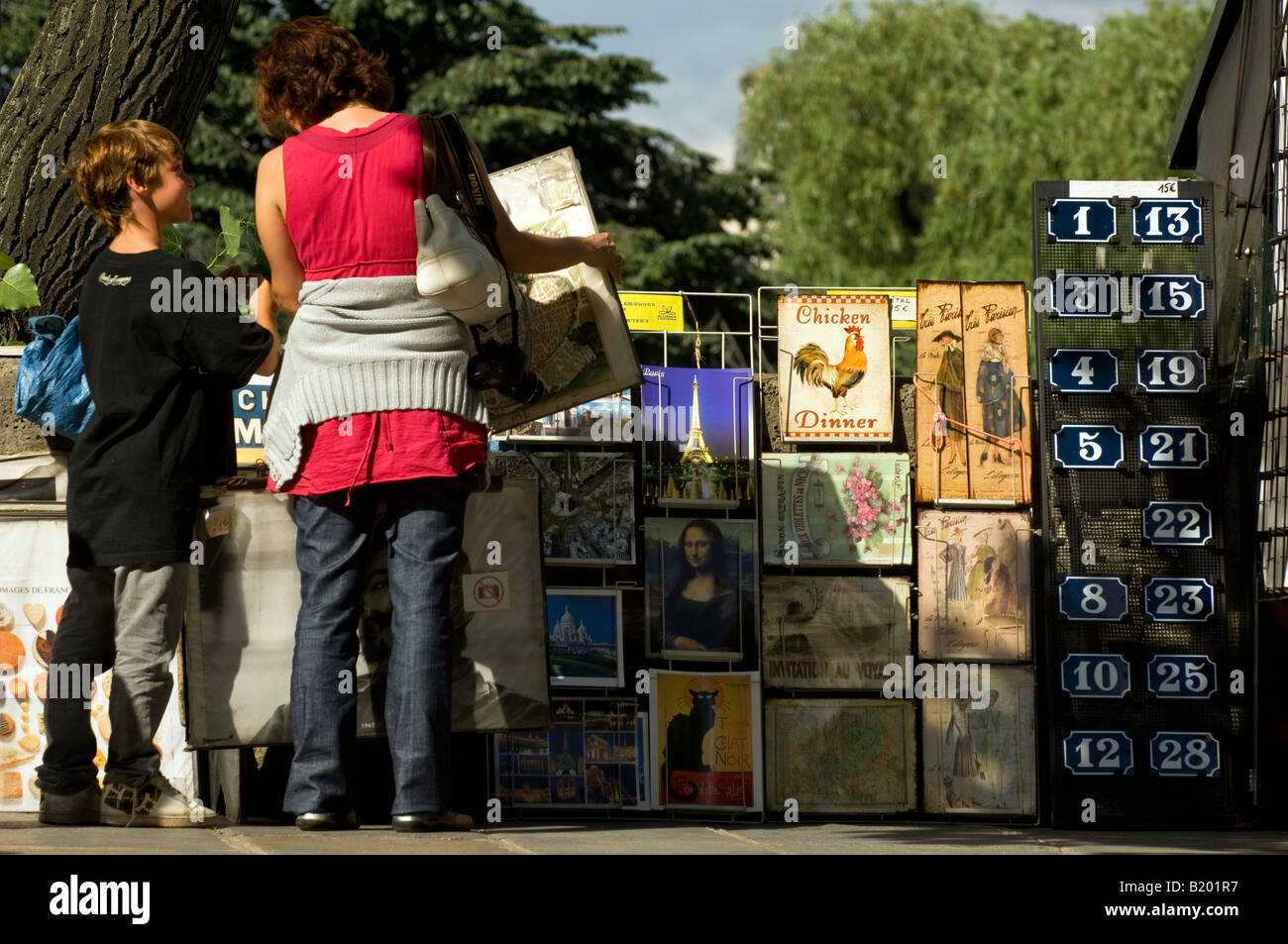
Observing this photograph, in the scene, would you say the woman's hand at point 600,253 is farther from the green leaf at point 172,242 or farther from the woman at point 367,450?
the green leaf at point 172,242

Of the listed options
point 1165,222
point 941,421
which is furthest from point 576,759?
point 1165,222

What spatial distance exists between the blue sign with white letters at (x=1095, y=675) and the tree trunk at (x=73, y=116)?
12.8 ft

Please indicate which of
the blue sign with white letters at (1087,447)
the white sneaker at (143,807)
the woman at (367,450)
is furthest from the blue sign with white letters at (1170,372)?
the white sneaker at (143,807)

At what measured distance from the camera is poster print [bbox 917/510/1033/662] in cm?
627

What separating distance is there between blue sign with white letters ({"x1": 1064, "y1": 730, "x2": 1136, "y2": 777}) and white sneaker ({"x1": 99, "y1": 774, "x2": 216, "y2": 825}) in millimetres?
3269

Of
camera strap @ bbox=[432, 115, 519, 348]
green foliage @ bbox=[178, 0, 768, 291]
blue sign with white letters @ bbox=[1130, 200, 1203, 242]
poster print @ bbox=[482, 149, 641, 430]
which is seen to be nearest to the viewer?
camera strap @ bbox=[432, 115, 519, 348]

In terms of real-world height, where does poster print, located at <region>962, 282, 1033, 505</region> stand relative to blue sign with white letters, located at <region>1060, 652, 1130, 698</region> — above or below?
above

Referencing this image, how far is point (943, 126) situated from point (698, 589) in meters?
21.8

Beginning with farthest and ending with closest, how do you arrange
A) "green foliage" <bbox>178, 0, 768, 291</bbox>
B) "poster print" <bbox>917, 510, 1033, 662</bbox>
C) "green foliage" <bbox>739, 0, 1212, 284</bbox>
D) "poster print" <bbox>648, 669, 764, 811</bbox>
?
1. "green foliage" <bbox>178, 0, 768, 291</bbox>
2. "green foliage" <bbox>739, 0, 1212, 284</bbox>
3. "poster print" <bbox>917, 510, 1033, 662</bbox>
4. "poster print" <bbox>648, 669, 764, 811</bbox>

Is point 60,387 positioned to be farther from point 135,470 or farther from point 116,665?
point 116,665

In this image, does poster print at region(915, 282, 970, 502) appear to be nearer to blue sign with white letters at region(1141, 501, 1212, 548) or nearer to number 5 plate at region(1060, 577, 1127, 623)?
number 5 plate at region(1060, 577, 1127, 623)

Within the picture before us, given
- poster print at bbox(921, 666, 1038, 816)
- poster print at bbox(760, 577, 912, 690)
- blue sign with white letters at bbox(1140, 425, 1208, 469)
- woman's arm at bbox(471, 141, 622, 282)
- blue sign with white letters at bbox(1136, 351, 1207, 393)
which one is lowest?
poster print at bbox(921, 666, 1038, 816)

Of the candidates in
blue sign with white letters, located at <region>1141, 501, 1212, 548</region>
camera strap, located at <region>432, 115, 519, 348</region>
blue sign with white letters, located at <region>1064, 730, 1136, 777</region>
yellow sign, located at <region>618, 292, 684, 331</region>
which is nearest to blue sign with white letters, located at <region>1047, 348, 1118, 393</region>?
blue sign with white letters, located at <region>1141, 501, 1212, 548</region>

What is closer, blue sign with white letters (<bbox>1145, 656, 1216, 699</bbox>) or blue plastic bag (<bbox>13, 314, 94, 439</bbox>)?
blue plastic bag (<bbox>13, 314, 94, 439</bbox>)
